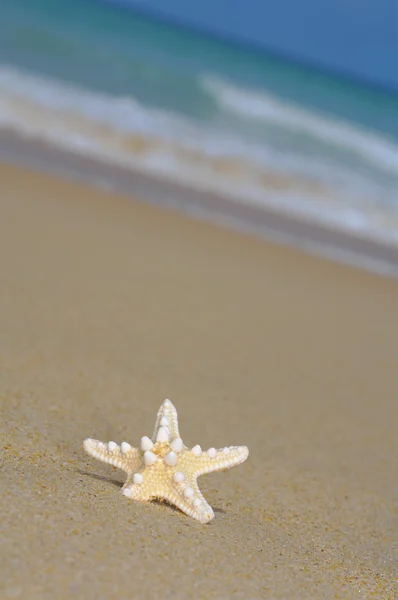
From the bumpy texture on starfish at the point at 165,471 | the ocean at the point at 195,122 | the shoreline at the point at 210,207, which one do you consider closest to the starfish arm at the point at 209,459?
the bumpy texture on starfish at the point at 165,471

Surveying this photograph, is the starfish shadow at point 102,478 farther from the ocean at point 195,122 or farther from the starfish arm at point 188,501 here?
the ocean at point 195,122

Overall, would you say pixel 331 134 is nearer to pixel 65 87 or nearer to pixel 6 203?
pixel 65 87

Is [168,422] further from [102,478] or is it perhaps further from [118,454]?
[102,478]

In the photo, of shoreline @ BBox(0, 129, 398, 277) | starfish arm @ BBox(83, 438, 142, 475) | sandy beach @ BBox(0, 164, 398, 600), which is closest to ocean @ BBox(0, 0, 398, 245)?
shoreline @ BBox(0, 129, 398, 277)

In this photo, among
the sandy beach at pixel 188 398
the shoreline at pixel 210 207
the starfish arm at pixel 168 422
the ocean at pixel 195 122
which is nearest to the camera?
the sandy beach at pixel 188 398

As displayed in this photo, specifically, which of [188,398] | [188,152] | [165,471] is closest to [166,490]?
[165,471]

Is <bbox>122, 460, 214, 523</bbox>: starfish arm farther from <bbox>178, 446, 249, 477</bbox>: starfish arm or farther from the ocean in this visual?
the ocean
